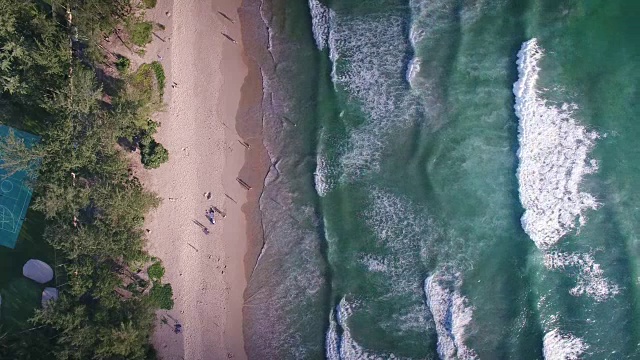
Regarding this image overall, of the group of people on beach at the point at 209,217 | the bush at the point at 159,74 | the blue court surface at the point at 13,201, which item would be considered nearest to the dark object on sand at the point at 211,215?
the group of people on beach at the point at 209,217

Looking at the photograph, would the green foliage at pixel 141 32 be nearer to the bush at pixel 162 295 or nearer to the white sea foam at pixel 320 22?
the white sea foam at pixel 320 22

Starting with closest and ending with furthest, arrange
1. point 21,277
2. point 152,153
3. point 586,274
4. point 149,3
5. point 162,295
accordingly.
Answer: point 152,153, point 21,277, point 149,3, point 162,295, point 586,274

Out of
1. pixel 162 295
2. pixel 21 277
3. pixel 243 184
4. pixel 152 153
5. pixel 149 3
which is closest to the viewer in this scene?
pixel 152 153

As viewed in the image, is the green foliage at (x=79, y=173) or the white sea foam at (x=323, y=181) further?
the white sea foam at (x=323, y=181)

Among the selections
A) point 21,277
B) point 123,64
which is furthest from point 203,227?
point 21,277

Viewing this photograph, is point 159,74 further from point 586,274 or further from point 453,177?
point 586,274

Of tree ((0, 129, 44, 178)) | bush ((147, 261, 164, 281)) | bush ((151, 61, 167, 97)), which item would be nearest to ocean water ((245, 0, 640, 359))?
bush ((147, 261, 164, 281))

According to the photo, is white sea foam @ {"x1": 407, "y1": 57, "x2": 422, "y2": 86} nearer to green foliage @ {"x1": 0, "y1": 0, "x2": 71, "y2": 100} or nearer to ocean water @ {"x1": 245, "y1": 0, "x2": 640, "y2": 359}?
ocean water @ {"x1": 245, "y1": 0, "x2": 640, "y2": 359}
